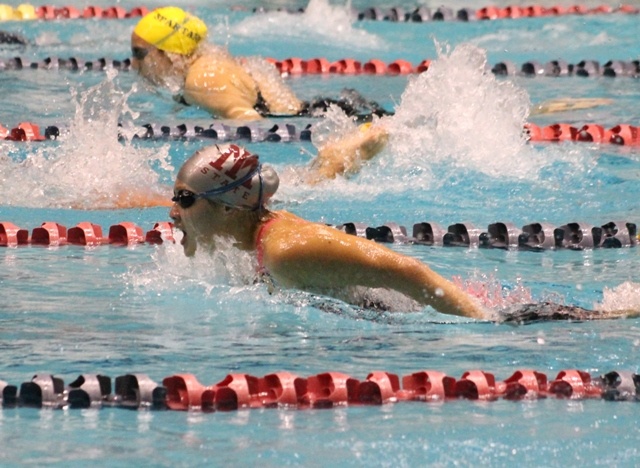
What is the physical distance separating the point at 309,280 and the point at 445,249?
1.79 meters

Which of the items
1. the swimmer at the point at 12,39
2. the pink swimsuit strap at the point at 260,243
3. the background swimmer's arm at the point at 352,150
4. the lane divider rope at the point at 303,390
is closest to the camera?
the lane divider rope at the point at 303,390

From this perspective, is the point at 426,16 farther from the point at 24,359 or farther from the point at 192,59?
the point at 24,359

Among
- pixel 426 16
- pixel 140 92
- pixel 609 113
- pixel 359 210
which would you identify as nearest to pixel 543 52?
pixel 426 16

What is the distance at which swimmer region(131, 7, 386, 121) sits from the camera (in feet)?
25.6

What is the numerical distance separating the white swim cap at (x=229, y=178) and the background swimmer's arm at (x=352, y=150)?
1.72 metres

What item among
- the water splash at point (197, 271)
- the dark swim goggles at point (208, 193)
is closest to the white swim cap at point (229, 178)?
the dark swim goggles at point (208, 193)

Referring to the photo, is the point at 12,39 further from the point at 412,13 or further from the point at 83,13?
the point at 412,13

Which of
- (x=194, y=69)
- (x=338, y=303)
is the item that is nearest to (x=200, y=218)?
(x=338, y=303)

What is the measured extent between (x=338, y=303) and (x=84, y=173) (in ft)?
8.85

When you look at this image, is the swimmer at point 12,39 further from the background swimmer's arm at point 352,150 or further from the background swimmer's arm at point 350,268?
the background swimmer's arm at point 350,268

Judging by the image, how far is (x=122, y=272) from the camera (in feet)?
16.9

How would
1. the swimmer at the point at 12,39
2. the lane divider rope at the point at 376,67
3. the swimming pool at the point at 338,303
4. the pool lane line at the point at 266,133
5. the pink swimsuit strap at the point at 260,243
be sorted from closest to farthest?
the swimming pool at the point at 338,303
the pink swimsuit strap at the point at 260,243
the pool lane line at the point at 266,133
the lane divider rope at the point at 376,67
the swimmer at the point at 12,39

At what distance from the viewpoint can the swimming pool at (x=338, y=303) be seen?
3.21 m

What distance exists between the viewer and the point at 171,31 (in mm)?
7820
